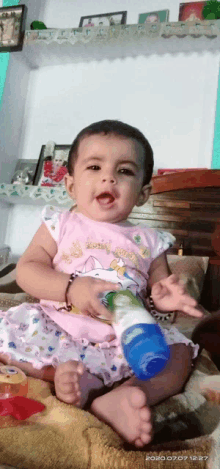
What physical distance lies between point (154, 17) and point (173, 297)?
105cm

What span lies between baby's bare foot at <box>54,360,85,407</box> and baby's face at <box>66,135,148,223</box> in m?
0.22

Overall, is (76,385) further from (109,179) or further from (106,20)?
(106,20)

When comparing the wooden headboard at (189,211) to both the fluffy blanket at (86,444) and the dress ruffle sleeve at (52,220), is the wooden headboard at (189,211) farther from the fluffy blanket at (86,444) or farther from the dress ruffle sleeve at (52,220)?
the fluffy blanket at (86,444)

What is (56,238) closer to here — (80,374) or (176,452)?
(80,374)

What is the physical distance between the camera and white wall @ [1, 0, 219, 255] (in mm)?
877

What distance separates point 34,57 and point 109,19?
28 centimetres

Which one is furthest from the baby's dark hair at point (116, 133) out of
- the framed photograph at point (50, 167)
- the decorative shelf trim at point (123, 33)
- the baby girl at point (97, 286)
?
the decorative shelf trim at point (123, 33)

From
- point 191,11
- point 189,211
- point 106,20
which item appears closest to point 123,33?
point 106,20

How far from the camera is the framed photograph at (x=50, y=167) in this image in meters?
0.91

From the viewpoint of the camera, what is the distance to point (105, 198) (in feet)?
1.59

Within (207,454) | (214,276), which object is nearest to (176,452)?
(207,454)

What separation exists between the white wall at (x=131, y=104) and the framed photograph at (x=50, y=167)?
3 centimetres

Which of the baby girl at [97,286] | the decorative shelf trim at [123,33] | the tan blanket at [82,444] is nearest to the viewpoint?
the tan blanket at [82,444]

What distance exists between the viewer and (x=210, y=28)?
1033mm
